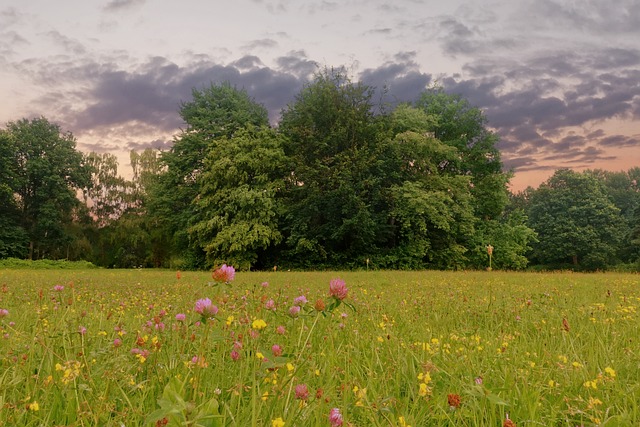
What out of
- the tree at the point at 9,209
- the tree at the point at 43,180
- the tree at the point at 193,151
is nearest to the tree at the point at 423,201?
the tree at the point at 193,151

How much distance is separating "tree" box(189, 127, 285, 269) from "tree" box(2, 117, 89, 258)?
18927 mm

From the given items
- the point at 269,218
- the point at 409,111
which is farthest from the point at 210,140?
the point at 409,111

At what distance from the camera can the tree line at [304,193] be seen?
99.2 feet

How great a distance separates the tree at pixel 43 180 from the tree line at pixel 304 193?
135 mm

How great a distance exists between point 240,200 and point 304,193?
469 centimetres

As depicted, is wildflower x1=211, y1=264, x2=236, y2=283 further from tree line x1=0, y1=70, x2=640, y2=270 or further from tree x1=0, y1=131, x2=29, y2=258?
tree x1=0, y1=131, x2=29, y2=258

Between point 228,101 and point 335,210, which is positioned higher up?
point 228,101

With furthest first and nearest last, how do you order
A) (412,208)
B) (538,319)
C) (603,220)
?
(603,220) → (412,208) → (538,319)

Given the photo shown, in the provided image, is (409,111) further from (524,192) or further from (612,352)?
(524,192)

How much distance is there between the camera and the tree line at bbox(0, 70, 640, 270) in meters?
30.2

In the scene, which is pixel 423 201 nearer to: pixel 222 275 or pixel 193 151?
pixel 193 151

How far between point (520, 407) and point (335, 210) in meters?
27.7

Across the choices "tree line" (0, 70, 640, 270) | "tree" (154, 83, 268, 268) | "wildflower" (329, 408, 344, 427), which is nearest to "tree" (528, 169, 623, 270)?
"tree line" (0, 70, 640, 270)

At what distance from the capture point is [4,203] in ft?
138
